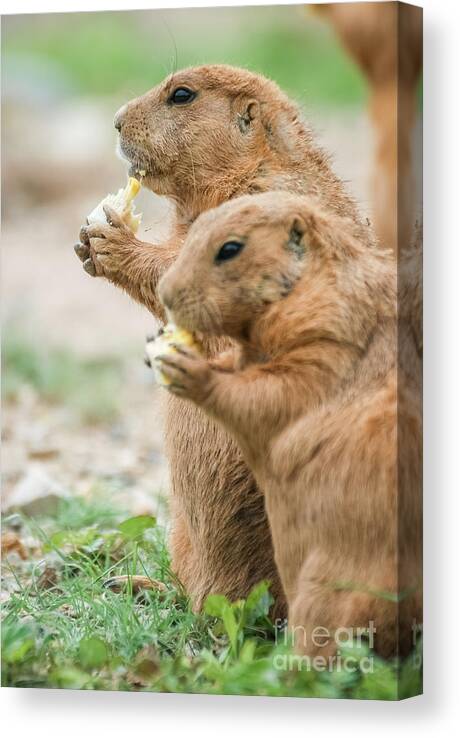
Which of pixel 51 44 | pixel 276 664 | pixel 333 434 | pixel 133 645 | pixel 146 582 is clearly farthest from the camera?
pixel 51 44

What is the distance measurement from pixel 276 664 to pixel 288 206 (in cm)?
177

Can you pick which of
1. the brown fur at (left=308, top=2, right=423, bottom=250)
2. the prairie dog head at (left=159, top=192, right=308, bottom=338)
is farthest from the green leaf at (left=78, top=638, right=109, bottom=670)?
the brown fur at (left=308, top=2, right=423, bottom=250)

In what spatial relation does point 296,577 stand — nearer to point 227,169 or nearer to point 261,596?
point 261,596

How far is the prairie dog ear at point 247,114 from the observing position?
6.40 metres

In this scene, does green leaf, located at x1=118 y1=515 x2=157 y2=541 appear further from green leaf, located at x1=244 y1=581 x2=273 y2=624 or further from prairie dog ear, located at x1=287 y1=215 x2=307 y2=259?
prairie dog ear, located at x1=287 y1=215 x2=307 y2=259

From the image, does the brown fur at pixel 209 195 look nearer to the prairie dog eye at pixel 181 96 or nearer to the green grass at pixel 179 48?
the prairie dog eye at pixel 181 96

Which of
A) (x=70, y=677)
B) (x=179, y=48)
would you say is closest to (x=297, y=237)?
(x=70, y=677)

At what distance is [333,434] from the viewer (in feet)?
17.6

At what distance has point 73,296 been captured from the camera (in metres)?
12.6

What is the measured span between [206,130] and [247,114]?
19cm

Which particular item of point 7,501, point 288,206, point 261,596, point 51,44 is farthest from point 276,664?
point 51,44

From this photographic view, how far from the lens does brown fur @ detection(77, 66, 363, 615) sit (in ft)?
20.3

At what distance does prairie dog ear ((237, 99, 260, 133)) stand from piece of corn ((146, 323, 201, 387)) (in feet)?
4.13

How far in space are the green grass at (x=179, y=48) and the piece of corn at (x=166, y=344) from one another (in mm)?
1726
